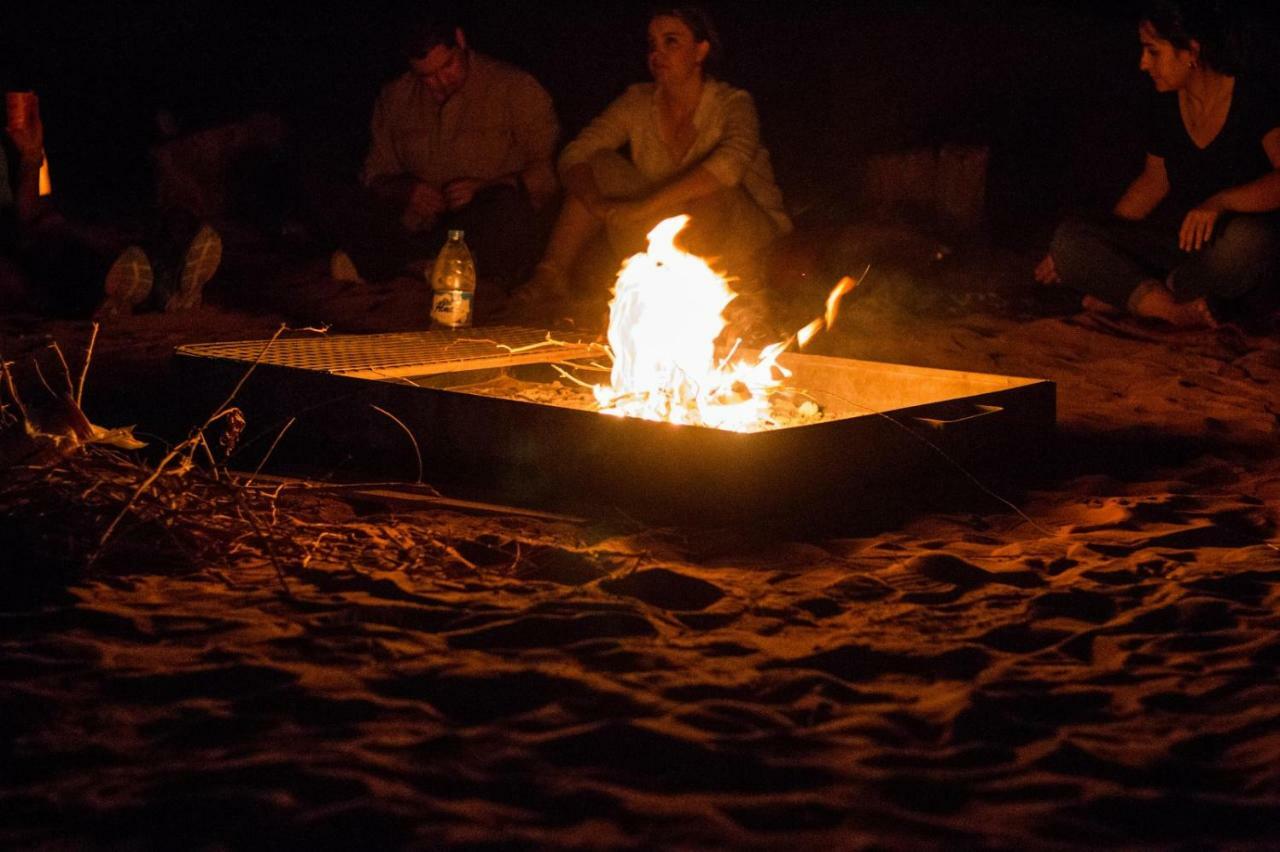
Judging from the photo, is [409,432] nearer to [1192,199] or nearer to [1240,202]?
[1240,202]

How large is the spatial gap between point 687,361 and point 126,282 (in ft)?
12.8

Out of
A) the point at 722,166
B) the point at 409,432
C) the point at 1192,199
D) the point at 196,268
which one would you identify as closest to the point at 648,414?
Result: the point at 409,432

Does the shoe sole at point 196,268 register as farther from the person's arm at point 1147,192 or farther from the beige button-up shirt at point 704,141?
the person's arm at point 1147,192

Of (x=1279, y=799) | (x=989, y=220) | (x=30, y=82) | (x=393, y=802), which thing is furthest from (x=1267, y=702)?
(x=30, y=82)

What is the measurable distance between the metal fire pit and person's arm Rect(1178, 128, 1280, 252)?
96.2 inches

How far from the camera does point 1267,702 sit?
272 centimetres

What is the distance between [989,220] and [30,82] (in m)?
8.91

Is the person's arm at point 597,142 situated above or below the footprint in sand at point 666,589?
above

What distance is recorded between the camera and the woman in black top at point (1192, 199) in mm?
6723

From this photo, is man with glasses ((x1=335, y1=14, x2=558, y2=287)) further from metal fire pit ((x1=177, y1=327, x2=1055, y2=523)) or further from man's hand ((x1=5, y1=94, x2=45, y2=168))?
metal fire pit ((x1=177, y1=327, x2=1055, y2=523))

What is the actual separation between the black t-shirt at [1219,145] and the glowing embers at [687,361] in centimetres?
292

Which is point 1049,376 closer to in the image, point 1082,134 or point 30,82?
point 1082,134

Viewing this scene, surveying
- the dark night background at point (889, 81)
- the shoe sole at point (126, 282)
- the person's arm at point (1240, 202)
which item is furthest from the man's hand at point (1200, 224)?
the shoe sole at point (126, 282)

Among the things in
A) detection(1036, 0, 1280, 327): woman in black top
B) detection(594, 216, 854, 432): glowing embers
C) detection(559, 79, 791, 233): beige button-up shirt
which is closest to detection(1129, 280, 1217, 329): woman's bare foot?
detection(1036, 0, 1280, 327): woman in black top
